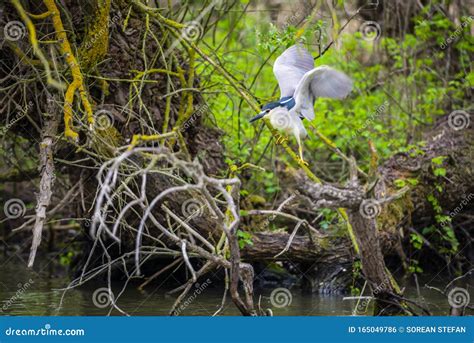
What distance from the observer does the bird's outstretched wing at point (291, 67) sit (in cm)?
568

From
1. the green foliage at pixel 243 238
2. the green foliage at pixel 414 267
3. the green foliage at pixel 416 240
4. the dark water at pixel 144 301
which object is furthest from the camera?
the green foliage at pixel 414 267

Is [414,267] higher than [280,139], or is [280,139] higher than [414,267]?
[280,139]

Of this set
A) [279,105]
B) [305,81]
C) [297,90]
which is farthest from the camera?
[279,105]

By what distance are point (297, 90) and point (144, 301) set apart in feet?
8.09

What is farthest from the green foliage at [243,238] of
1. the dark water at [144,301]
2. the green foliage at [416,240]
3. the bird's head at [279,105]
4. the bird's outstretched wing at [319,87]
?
the green foliage at [416,240]

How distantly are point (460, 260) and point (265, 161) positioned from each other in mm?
2448

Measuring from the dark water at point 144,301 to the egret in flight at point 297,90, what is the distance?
62.2 inches

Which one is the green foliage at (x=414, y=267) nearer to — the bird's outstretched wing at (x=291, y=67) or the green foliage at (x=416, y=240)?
the green foliage at (x=416, y=240)

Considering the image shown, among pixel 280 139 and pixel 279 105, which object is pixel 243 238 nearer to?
pixel 280 139

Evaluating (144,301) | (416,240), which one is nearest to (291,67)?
(144,301)

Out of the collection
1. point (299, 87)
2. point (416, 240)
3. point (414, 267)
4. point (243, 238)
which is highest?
point (299, 87)

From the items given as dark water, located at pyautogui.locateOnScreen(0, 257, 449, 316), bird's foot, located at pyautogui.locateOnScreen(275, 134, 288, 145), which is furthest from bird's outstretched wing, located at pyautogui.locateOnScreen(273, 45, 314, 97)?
dark water, located at pyautogui.locateOnScreen(0, 257, 449, 316)

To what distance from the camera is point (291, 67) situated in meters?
5.73

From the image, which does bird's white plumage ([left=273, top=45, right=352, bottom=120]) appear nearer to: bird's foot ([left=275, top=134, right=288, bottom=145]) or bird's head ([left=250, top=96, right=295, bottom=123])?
bird's head ([left=250, top=96, right=295, bottom=123])
